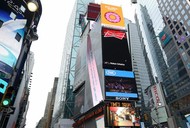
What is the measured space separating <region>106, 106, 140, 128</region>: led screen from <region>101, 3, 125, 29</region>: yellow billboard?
17991mm

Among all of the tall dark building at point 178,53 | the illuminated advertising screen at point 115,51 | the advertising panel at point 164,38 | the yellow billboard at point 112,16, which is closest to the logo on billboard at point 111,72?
the illuminated advertising screen at point 115,51

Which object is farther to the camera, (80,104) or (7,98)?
(80,104)

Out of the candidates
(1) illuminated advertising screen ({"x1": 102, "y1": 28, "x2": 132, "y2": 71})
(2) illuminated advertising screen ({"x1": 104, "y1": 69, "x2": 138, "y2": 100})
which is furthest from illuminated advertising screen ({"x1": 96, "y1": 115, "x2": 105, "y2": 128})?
(1) illuminated advertising screen ({"x1": 102, "y1": 28, "x2": 132, "y2": 71})

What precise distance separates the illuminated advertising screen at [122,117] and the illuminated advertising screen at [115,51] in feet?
24.4

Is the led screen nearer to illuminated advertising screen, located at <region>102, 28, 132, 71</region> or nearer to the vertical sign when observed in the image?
the vertical sign

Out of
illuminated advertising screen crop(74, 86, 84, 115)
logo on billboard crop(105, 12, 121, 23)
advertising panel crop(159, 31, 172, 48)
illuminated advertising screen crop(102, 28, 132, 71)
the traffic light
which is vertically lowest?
the traffic light

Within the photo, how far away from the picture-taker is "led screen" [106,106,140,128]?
22359 mm

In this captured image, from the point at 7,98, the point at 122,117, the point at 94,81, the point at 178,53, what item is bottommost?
the point at 7,98

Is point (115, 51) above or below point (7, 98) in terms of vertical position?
above

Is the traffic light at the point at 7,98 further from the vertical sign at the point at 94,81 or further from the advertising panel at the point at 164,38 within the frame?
the advertising panel at the point at 164,38

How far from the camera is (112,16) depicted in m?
35.6

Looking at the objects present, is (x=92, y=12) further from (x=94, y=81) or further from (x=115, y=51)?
(x=94, y=81)

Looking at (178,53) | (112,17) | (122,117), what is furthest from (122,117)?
(178,53)

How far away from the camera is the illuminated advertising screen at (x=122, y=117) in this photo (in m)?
22.3
